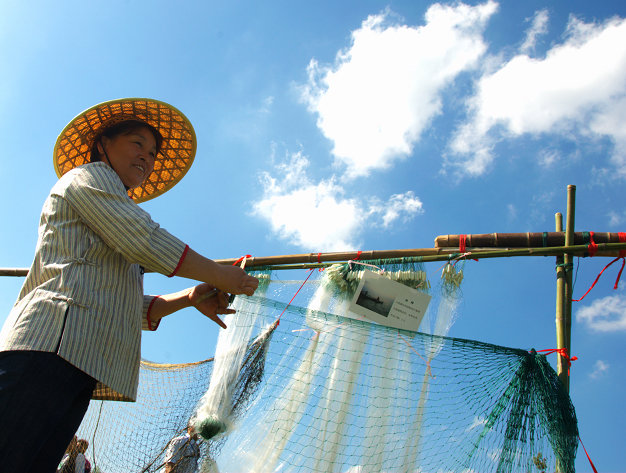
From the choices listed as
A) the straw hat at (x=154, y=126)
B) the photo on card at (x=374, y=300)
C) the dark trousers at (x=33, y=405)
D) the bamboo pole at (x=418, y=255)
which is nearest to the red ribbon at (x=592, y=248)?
the bamboo pole at (x=418, y=255)

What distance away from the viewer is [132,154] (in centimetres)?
197

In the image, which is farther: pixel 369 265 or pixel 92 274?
pixel 369 265

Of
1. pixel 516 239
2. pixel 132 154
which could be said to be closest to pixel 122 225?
pixel 132 154

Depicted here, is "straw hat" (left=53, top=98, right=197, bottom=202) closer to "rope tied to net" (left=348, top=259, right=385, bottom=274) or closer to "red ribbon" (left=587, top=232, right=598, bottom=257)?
"rope tied to net" (left=348, top=259, right=385, bottom=274)

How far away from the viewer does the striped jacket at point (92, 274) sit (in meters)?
1.44

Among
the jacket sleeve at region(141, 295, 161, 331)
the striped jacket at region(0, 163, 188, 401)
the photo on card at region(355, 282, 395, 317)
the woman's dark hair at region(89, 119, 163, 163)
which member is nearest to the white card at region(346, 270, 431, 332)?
the photo on card at region(355, 282, 395, 317)

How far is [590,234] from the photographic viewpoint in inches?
96.7

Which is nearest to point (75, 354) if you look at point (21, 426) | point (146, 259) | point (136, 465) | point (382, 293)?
point (21, 426)

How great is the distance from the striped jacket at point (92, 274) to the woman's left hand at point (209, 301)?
385 millimetres

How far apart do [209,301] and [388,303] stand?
3.01 ft

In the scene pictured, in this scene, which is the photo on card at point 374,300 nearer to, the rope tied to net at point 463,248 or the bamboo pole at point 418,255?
the bamboo pole at point 418,255

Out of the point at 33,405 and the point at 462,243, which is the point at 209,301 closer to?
the point at 33,405

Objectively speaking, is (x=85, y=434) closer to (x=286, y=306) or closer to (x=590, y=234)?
(x=286, y=306)

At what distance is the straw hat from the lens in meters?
2.27
